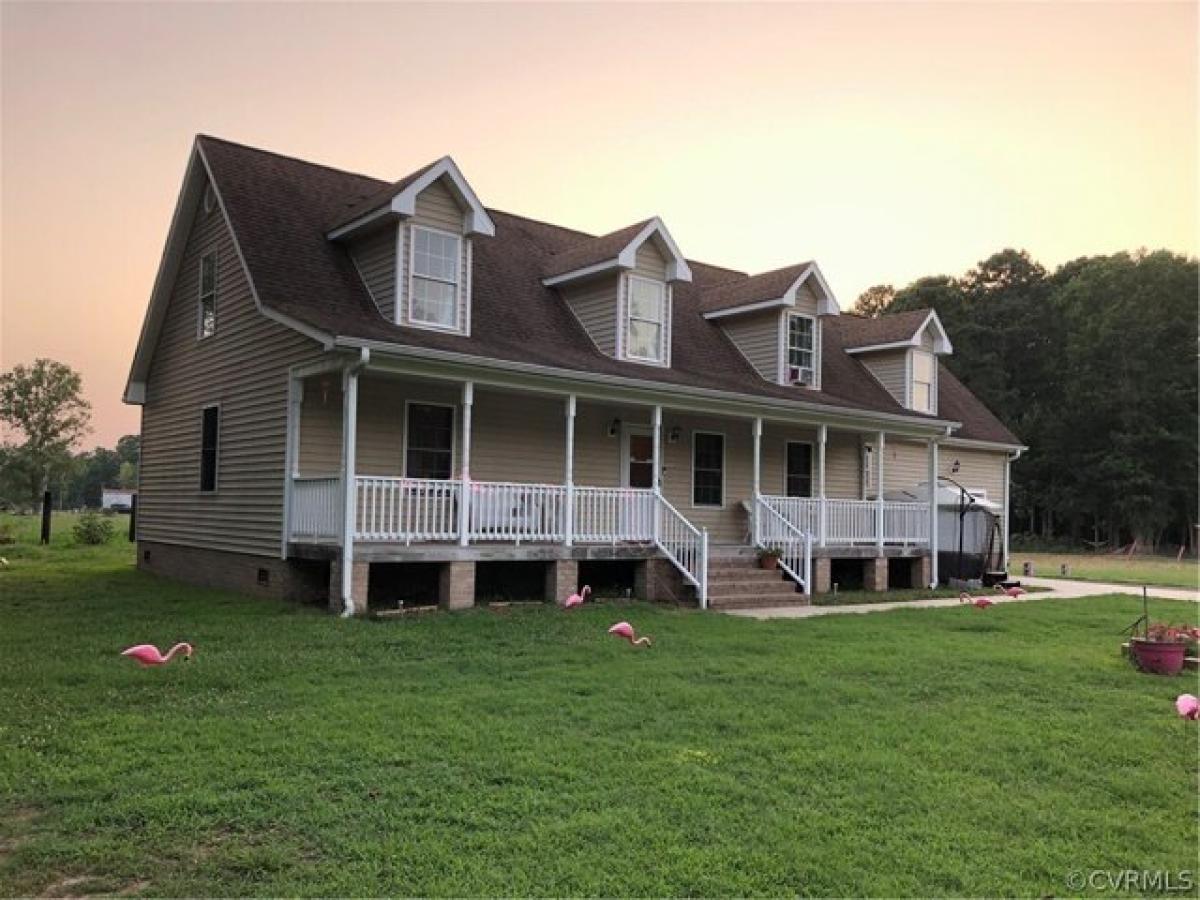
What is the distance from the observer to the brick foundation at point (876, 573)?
1728 cm

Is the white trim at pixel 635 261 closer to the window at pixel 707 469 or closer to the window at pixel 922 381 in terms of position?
the window at pixel 707 469

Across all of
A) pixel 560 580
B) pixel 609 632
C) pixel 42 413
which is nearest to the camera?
pixel 609 632

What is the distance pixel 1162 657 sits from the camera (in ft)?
29.2

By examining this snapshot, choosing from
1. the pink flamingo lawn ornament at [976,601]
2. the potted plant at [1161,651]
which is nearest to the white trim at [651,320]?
the pink flamingo lawn ornament at [976,601]

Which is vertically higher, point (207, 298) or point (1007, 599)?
point (207, 298)

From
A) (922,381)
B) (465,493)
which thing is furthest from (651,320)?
(922,381)

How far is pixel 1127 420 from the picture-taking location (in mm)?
44094

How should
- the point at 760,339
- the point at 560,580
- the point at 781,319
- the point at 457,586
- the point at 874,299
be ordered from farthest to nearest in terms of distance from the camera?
the point at 874,299
the point at 760,339
the point at 781,319
the point at 560,580
the point at 457,586

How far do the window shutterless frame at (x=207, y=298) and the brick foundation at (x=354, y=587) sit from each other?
6.32m

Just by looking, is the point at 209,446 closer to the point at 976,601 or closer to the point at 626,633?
the point at 626,633

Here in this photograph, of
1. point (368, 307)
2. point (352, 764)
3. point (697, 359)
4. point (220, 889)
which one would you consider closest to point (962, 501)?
point (697, 359)

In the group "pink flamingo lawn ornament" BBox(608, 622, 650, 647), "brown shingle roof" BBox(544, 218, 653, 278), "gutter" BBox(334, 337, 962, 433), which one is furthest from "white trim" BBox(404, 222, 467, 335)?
"pink flamingo lawn ornament" BBox(608, 622, 650, 647)

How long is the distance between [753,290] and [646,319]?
3791 mm

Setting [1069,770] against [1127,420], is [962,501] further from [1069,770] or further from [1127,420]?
[1127,420]
